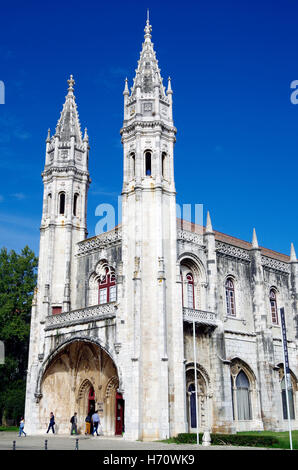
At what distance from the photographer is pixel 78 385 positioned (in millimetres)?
32719

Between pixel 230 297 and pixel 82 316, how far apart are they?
31.4 feet

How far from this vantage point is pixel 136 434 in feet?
84.3

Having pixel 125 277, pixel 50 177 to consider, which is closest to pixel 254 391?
pixel 125 277

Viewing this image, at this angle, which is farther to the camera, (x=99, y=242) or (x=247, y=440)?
(x=99, y=242)

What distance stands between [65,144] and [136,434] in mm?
20579

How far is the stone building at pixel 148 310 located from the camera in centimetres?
2766

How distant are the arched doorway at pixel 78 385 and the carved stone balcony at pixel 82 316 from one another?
1377mm

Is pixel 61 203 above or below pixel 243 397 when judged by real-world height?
above

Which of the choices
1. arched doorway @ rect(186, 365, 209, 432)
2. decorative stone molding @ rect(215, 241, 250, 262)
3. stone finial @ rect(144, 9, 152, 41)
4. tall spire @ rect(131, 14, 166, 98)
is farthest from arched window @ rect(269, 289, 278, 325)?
stone finial @ rect(144, 9, 152, 41)

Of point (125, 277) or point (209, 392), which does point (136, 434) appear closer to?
point (209, 392)

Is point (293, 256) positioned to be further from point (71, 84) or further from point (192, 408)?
point (71, 84)

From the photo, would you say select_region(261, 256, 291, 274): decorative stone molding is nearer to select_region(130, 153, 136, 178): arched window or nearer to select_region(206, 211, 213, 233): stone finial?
select_region(206, 211, 213, 233): stone finial

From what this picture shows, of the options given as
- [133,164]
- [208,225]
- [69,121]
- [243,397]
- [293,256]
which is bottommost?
[243,397]

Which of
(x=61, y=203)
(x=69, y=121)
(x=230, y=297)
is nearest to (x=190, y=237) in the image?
Answer: (x=230, y=297)
